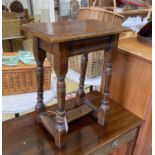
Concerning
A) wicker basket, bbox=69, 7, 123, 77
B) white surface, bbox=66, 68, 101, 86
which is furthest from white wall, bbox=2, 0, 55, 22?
white surface, bbox=66, 68, 101, 86

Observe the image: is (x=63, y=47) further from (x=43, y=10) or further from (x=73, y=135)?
(x=43, y=10)

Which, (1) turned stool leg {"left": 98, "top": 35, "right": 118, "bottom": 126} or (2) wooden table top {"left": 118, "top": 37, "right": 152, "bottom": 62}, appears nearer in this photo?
(1) turned stool leg {"left": 98, "top": 35, "right": 118, "bottom": 126}

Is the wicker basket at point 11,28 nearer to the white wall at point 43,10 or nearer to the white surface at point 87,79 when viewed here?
the white wall at point 43,10

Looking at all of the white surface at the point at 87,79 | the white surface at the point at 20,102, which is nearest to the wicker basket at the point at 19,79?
the white surface at the point at 20,102

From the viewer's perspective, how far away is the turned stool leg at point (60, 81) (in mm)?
588

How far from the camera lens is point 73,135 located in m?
0.79

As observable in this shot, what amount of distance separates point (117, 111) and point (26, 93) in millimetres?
533

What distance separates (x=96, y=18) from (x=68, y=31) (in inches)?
24.1

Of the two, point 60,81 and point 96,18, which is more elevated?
point 96,18

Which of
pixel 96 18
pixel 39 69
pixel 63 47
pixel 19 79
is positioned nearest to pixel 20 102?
pixel 19 79

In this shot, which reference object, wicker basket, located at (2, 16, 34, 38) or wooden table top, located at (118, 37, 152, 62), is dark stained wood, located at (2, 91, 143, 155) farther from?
wicker basket, located at (2, 16, 34, 38)

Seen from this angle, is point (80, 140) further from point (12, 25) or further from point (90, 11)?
point (12, 25)

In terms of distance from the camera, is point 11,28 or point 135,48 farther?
point 11,28

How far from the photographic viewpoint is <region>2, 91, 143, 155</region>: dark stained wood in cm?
72
